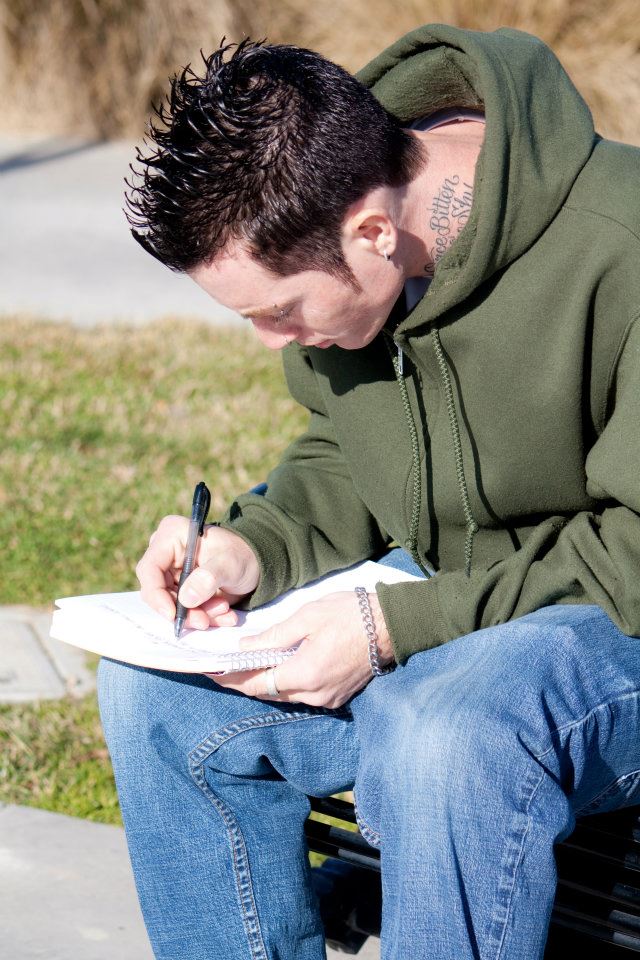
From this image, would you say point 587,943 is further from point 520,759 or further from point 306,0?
point 306,0

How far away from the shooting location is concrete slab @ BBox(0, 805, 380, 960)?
246 centimetres

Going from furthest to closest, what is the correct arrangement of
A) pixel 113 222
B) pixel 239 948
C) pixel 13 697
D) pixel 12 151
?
pixel 12 151, pixel 113 222, pixel 13 697, pixel 239 948

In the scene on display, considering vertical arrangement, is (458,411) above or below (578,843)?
above

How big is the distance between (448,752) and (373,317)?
0.75 meters

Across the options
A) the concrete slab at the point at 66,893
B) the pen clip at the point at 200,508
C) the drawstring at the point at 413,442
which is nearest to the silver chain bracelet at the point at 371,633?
the drawstring at the point at 413,442

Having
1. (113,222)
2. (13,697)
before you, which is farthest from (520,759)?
(113,222)

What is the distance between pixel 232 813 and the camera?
2.09 m

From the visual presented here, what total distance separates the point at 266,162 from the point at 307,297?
24 cm

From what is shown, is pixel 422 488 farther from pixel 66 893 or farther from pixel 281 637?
pixel 66 893

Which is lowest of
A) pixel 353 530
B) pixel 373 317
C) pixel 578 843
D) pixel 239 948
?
pixel 239 948

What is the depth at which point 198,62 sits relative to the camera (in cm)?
981

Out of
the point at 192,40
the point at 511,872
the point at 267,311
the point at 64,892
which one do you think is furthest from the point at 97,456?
the point at 192,40

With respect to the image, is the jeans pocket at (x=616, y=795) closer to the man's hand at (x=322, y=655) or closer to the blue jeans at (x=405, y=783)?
the blue jeans at (x=405, y=783)

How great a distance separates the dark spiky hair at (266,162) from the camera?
1886mm
